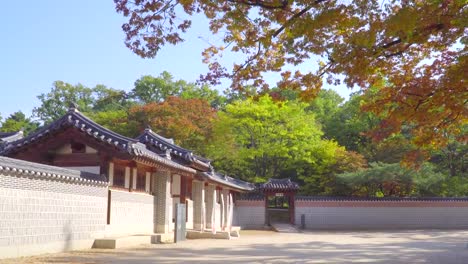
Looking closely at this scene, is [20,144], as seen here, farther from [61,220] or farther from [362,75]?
[362,75]

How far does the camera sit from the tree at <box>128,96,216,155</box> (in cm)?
3678

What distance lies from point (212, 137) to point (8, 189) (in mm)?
26397

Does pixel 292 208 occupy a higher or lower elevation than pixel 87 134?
lower

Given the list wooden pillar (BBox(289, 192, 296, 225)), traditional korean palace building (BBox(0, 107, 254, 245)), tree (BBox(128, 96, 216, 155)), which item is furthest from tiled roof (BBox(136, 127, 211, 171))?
wooden pillar (BBox(289, 192, 296, 225))

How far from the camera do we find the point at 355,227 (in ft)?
123

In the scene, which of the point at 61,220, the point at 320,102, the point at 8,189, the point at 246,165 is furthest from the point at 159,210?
the point at 320,102

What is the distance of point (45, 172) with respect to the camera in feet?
44.0

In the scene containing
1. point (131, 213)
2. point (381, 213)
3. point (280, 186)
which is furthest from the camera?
point (381, 213)

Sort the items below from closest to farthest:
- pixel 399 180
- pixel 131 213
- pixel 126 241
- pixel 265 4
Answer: pixel 265 4
pixel 126 241
pixel 131 213
pixel 399 180

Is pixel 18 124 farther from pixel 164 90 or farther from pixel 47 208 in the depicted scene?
pixel 47 208

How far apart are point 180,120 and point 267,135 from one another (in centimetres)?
653

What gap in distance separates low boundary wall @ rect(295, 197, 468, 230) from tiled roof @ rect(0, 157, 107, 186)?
23482 mm

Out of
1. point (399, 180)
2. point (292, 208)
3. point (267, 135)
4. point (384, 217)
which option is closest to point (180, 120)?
point (267, 135)

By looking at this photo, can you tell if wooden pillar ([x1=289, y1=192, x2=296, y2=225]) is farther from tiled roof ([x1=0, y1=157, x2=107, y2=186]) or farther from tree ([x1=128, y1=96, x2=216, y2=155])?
tiled roof ([x1=0, y1=157, x2=107, y2=186])
